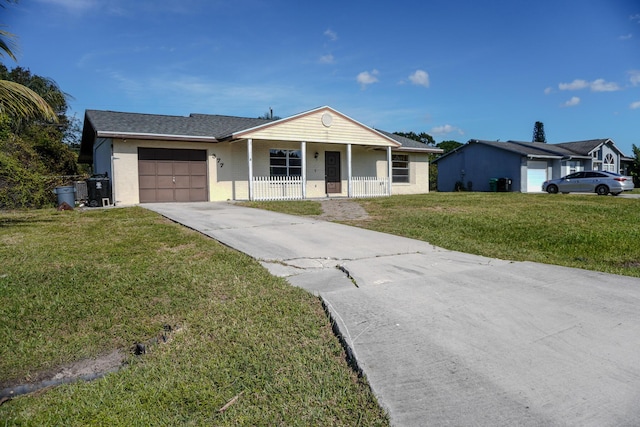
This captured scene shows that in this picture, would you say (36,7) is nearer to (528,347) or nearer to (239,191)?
(239,191)

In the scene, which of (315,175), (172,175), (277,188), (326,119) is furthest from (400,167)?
(172,175)

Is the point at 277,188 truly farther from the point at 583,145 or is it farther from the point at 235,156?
the point at 583,145

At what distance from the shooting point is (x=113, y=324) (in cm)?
389

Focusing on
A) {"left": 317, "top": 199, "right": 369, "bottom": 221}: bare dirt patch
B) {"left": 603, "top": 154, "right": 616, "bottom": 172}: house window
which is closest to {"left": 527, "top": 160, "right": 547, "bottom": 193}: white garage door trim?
{"left": 603, "top": 154, "right": 616, "bottom": 172}: house window

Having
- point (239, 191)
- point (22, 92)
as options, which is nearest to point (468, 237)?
point (22, 92)

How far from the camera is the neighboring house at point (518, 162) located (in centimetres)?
2936

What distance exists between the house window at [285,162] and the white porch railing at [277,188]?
2.06 feet

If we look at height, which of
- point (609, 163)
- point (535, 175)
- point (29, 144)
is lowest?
point (535, 175)

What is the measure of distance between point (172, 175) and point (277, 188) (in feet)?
14.3

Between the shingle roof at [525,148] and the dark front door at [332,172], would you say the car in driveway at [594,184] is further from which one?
the dark front door at [332,172]

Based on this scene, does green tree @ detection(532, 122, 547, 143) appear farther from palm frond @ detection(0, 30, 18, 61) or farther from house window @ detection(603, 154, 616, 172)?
palm frond @ detection(0, 30, 18, 61)

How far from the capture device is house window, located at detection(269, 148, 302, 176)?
19125 millimetres

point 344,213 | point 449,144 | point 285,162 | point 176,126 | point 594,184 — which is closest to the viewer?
point 344,213

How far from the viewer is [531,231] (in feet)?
29.7
